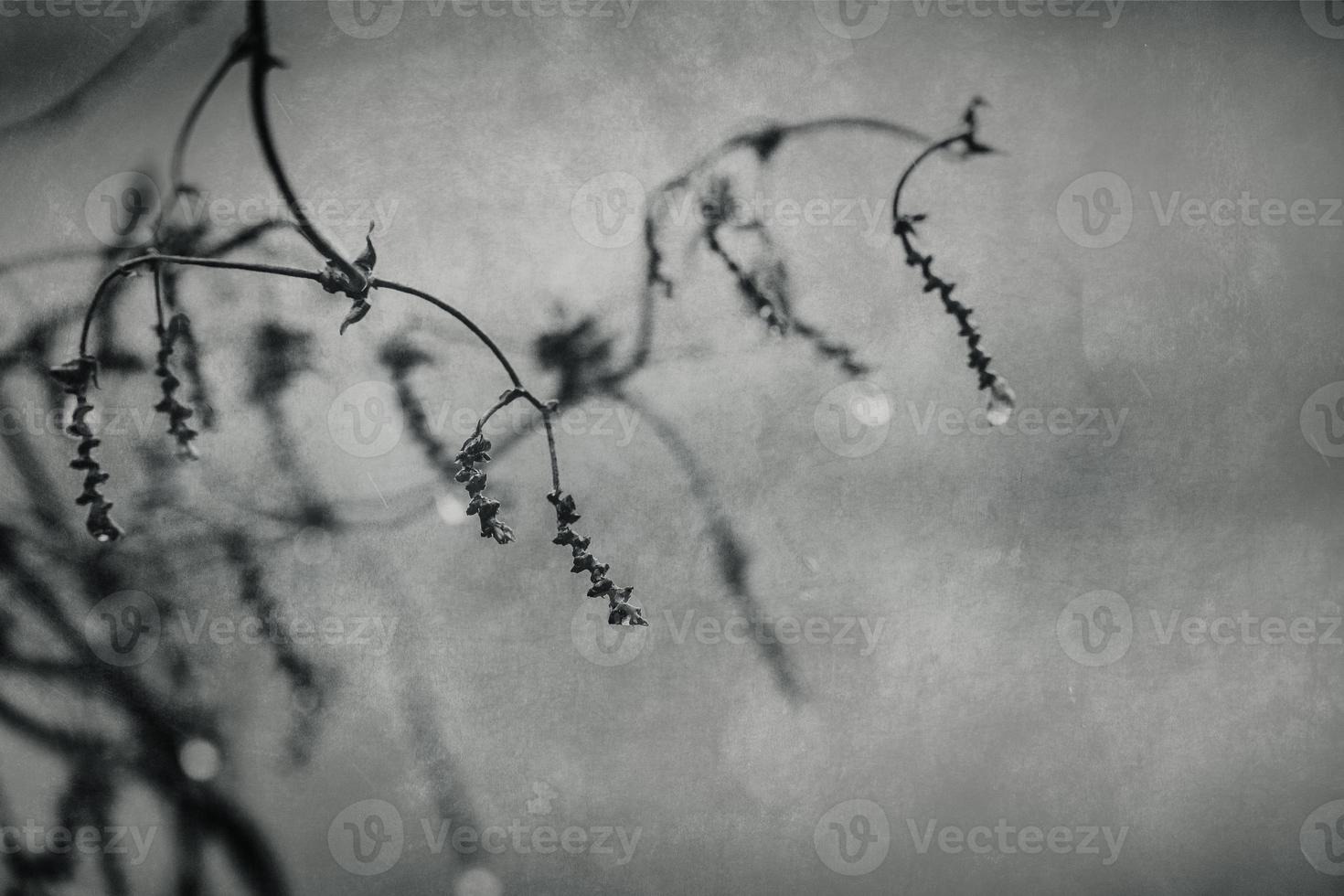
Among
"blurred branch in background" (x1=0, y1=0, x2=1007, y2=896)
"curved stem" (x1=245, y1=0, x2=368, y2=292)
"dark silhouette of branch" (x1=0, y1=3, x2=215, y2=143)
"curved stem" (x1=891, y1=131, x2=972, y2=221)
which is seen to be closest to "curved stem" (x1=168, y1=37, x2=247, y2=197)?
"blurred branch in background" (x1=0, y1=0, x2=1007, y2=896)

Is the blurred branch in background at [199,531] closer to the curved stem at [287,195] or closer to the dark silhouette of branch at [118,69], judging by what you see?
the dark silhouette of branch at [118,69]

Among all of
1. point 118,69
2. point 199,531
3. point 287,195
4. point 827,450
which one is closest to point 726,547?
point 827,450

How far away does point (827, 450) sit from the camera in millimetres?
2842

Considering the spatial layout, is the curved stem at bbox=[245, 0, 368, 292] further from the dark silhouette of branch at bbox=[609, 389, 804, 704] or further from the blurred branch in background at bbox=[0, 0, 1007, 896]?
the dark silhouette of branch at bbox=[609, 389, 804, 704]

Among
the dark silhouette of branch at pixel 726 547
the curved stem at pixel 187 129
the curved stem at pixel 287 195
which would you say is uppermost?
the curved stem at pixel 187 129

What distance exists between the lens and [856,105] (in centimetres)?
274

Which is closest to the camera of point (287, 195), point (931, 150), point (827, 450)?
point (287, 195)

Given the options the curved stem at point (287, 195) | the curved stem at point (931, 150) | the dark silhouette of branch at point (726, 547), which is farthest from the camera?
the dark silhouette of branch at point (726, 547)

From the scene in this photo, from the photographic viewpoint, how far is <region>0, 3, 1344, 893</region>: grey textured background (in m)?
2.75

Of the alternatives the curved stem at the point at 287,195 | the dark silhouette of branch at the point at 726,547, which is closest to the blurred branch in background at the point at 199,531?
the dark silhouette of branch at the point at 726,547

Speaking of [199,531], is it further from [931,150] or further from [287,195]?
[931,150]

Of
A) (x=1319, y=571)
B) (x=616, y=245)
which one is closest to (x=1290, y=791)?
(x=1319, y=571)

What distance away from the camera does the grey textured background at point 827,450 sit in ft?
9.02

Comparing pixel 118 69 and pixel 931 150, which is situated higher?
pixel 118 69
